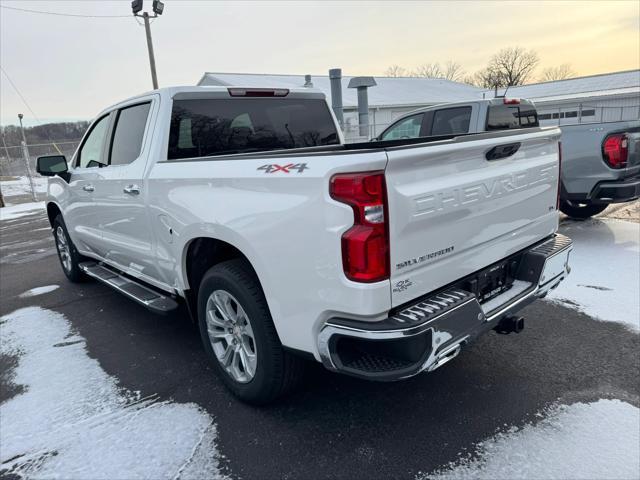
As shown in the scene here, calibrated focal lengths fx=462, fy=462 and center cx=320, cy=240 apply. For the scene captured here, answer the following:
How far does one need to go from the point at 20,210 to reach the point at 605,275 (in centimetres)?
1606

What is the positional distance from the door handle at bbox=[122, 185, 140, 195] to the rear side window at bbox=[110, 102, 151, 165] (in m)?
0.25

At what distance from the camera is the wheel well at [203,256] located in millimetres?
3068

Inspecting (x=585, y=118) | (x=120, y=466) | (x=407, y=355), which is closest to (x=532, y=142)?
(x=407, y=355)

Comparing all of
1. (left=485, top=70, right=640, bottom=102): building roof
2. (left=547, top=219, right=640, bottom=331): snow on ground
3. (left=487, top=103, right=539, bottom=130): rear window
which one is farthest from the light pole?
(left=485, top=70, right=640, bottom=102): building roof

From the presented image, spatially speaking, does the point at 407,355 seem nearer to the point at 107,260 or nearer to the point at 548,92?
the point at 107,260

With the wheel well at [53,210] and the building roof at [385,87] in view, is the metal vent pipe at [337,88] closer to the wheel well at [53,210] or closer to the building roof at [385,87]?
the building roof at [385,87]

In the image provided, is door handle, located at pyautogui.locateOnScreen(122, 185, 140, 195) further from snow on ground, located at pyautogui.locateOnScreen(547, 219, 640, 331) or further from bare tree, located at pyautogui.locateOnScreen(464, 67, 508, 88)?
bare tree, located at pyautogui.locateOnScreen(464, 67, 508, 88)

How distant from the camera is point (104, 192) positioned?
13.7 feet

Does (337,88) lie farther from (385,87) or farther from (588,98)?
(588,98)

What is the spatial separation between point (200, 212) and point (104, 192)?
1.80 metres

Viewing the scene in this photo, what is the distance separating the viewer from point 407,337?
2.06 meters

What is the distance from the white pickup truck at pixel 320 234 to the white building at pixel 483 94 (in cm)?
1884

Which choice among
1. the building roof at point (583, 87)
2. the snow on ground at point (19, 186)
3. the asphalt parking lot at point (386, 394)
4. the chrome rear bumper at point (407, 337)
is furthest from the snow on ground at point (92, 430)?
the building roof at point (583, 87)

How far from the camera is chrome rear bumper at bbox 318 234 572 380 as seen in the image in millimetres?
2086
